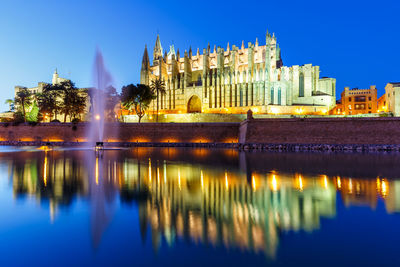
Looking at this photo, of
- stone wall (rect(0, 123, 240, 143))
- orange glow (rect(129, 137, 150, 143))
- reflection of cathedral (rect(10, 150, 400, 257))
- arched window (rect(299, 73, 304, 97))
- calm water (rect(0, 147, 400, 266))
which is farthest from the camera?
arched window (rect(299, 73, 304, 97))

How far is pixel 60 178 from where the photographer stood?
11.5 m

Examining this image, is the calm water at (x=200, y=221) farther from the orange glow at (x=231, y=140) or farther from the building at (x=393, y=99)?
the building at (x=393, y=99)

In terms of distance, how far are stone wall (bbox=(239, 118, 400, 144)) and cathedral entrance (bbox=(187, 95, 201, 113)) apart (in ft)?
113

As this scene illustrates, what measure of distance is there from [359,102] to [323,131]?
31918 mm

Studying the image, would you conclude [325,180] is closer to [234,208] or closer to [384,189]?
[384,189]

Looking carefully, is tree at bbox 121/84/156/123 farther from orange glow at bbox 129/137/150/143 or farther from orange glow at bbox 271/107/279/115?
orange glow at bbox 271/107/279/115

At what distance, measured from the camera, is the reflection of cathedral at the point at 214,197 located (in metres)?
5.52

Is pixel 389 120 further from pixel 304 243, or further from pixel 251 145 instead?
pixel 304 243

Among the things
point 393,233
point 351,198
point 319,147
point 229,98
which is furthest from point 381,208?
point 229,98

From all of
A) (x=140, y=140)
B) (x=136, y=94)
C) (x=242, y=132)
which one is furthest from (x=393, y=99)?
(x=136, y=94)

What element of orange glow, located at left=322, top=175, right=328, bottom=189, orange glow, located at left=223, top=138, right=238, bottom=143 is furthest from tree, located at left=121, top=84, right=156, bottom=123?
orange glow, located at left=322, top=175, right=328, bottom=189

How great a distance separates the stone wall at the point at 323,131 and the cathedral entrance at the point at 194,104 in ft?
113

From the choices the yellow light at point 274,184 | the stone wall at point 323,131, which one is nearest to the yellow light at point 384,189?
the yellow light at point 274,184

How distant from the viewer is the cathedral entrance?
65.1m
